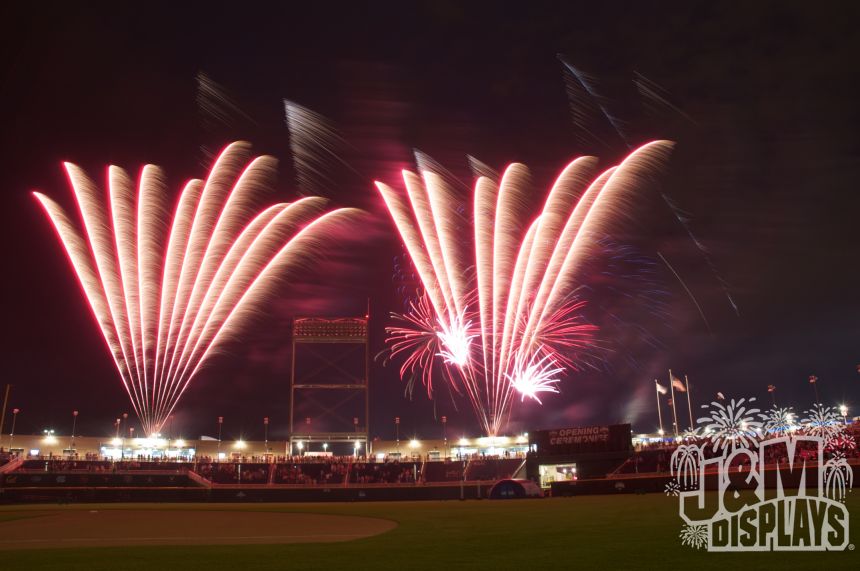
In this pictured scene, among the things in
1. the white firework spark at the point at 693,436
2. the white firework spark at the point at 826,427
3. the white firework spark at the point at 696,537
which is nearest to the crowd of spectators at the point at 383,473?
the white firework spark at the point at 693,436

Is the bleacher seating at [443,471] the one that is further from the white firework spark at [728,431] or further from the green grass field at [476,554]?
the green grass field at [476,554]

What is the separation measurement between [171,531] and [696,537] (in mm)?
18154

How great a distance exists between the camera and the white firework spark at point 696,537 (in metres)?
13.7

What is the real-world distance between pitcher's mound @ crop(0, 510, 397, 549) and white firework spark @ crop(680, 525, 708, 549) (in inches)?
391

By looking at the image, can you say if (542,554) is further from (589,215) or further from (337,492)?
(337,492)

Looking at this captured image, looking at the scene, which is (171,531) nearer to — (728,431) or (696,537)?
(696,537)

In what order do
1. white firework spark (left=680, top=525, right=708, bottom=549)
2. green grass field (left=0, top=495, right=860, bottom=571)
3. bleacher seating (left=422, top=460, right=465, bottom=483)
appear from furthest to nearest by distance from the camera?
bleacher seating (left=422, top=460, right=465, bottom=483) → white firework spark (left=680, top=525, right=708, bottom=549) → green grass field (left=0, top=495, right=860, bottom=571)

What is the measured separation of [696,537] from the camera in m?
14.1

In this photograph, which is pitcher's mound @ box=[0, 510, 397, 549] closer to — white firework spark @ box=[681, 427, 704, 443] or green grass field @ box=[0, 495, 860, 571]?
green grass field @ box=[0, 495, 860, 571]

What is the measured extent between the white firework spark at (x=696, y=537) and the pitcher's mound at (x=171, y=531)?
32.6 feet

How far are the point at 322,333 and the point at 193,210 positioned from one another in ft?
108

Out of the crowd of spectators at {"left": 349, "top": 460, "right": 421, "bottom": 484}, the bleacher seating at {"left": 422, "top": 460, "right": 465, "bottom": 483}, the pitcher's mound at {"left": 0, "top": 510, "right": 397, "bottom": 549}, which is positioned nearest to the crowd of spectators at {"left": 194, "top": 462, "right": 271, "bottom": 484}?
the crowd of spectators at {"left": 349, "top": 460, "right": 421, "bottom": 484}

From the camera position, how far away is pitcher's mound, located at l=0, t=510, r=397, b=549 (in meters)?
19.8

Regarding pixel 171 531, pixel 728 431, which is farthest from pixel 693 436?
pixel 171 531
